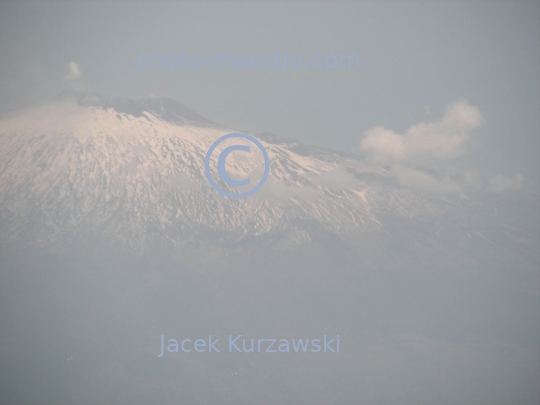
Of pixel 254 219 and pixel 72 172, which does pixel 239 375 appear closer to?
pixel 254 219

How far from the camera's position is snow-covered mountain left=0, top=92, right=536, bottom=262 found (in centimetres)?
3262

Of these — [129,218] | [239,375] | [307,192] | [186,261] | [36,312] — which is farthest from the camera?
[307,192]

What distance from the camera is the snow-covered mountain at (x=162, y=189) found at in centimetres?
3262

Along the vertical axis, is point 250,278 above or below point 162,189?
below

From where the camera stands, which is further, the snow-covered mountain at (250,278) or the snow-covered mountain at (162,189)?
the snow-covered mountain at (162,189)

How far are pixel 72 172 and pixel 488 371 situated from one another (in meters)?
35.6

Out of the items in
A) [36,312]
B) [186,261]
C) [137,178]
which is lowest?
[36,312]

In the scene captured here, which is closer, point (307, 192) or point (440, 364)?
point (440, 364)

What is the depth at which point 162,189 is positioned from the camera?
41.7 metres

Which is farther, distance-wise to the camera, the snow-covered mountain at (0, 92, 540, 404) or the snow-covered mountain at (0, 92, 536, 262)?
the snow-covered mountain at (0, 92, 536, 262)

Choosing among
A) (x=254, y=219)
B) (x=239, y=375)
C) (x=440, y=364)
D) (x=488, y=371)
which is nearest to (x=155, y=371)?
(x=239, y=375)

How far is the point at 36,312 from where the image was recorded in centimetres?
2650

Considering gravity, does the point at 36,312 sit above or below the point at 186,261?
below

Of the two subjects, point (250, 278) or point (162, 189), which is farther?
point (162, 189)
